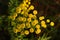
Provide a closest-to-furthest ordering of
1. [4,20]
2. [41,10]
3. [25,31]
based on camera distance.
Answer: [25,31]
[4,20]
[41,10]

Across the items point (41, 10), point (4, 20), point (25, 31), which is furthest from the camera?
point (41, 10)

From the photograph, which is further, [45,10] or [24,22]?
[45,10]

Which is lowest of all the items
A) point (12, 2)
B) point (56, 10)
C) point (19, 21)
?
point (56, 10)

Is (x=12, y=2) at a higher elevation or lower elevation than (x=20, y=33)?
higher

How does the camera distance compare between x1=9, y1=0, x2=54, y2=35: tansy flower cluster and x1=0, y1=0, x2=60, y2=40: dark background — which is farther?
x1=0, y1=0, x2=60, y2=40: dark background

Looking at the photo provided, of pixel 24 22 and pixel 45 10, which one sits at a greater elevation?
pixel 24 22

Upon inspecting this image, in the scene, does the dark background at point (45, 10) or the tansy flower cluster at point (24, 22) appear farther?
the dark background at point (45, 10)

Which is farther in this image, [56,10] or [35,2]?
[56,10]

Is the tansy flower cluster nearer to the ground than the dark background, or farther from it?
farther from it

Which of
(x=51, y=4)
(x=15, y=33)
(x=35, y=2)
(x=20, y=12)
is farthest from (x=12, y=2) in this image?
(x=51, y=4)

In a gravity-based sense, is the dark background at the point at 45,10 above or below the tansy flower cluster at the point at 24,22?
below

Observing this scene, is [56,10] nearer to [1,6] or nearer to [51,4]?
[51,4]
